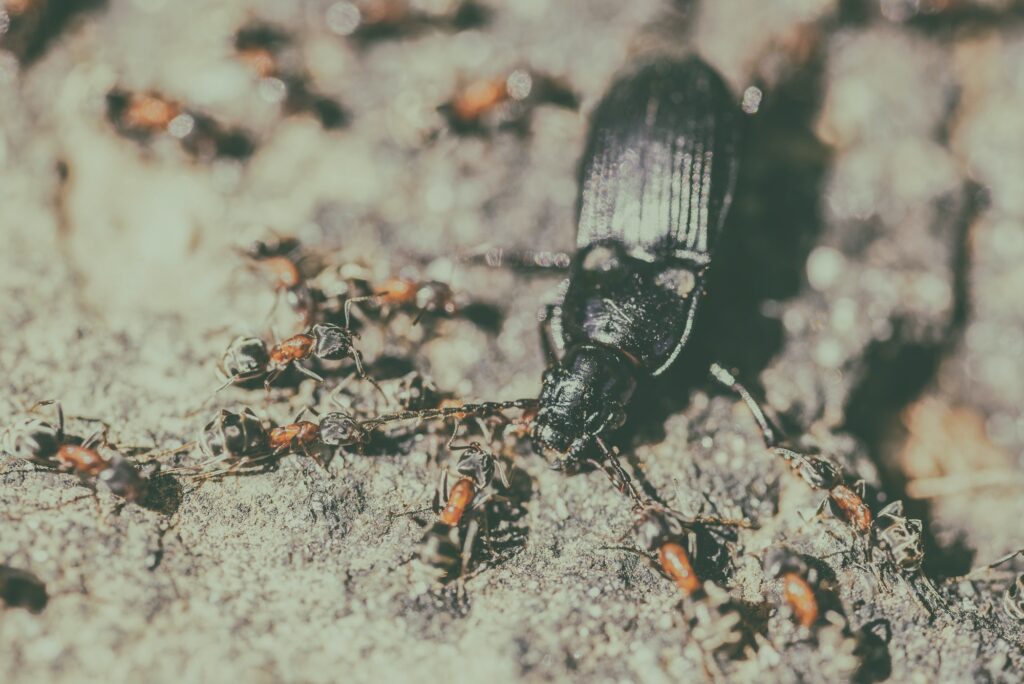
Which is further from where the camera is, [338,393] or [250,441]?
[338,393]

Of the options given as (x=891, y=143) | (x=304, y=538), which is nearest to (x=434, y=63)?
(x=891, y=143)

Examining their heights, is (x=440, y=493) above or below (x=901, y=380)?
below

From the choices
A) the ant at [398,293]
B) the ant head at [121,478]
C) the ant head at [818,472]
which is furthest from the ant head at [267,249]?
the ant head at [818,472]

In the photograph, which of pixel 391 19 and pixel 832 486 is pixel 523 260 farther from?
pixel 391 19

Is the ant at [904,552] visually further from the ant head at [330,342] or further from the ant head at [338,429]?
the ant head at [330,342]

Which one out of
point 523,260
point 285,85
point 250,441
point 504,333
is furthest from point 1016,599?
point 285,85

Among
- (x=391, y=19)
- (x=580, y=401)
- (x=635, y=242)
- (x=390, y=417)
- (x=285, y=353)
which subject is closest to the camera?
(x=390, y=417)

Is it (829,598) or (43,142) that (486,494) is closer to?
(829,598)
